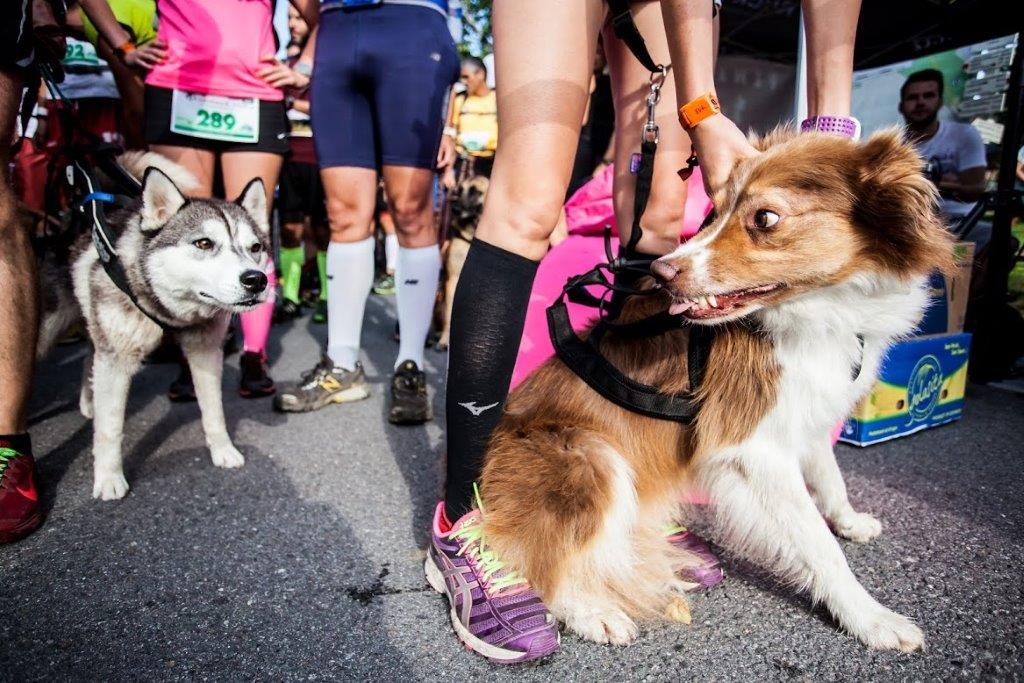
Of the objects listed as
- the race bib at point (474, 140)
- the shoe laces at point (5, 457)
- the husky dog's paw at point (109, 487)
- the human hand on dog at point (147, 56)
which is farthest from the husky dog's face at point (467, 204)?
the shoe laces at point (5, 457)

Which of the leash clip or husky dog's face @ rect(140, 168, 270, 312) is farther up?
the leash clip

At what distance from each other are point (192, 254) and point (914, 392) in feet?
11.3

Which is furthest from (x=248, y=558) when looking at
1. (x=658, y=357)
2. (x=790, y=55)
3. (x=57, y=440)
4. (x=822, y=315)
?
(x=790, y=55)

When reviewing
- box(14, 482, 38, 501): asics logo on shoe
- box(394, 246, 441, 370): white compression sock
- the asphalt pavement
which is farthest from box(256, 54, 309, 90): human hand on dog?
box(14, 482, 38, 501): asics logo on shoe

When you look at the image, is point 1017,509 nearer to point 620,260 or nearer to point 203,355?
point 620,260

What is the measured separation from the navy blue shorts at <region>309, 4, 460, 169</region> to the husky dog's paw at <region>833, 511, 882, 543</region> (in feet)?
8.18

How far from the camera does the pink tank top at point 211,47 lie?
10.00 feet

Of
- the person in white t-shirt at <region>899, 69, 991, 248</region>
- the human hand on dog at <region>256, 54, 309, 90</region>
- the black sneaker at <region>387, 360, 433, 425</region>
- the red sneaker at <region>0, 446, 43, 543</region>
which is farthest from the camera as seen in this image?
the person in white t-shirt at <region>899, 69, 991, 248</region>

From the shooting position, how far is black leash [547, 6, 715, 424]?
1.63 meters

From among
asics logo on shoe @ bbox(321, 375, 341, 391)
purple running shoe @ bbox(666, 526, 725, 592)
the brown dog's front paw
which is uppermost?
asics logo on shoe @ bbox(321, 375, 341, 391)

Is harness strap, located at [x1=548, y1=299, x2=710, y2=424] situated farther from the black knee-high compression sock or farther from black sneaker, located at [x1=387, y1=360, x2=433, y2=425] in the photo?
black sneaker, located at [x1=387, y1=360, x2=433, y2=425]

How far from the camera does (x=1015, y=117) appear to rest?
3691 mm

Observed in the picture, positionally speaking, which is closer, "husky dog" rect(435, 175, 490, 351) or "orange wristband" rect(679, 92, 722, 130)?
"orange wristband" rect(679, 92, 722, 130)

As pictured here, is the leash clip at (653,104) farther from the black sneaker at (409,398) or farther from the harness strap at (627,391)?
the black sneaker at (409,398)
